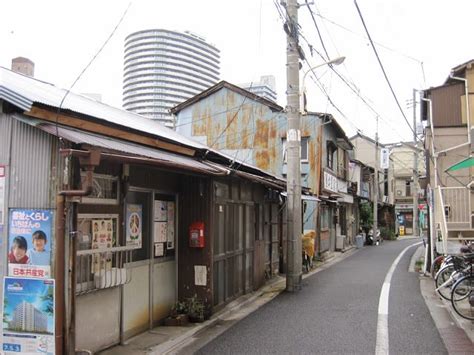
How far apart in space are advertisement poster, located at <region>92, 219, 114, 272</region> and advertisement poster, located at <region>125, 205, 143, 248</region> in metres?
0.54

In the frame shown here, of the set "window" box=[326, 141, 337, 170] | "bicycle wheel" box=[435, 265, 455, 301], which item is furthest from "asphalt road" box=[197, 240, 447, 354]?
"window" box=[326, 141, 337, 170]

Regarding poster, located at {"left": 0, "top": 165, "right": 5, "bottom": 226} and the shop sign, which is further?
the shop sign

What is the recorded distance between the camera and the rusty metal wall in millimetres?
5797

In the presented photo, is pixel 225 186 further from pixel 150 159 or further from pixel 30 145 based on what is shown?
pixel 30 145

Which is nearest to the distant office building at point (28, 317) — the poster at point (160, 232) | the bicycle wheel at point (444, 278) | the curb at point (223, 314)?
the curb at point (223, 314)

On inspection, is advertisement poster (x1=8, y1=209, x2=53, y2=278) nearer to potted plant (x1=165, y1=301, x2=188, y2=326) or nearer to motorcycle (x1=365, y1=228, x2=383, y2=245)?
potted plant (x1=165, y1=301, x2=188, y2=326)

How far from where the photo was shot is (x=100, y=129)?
6676mm

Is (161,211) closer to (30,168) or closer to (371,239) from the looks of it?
(30,168)

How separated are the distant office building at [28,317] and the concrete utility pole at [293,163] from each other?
830 centimetres

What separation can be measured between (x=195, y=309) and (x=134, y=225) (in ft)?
7.24

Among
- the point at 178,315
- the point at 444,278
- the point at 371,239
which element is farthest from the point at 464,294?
the point at 371,239

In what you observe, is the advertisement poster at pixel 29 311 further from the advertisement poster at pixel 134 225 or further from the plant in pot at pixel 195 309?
the plant in pot at pixel 195 309

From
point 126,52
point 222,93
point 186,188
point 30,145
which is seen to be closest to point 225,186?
point 186,188

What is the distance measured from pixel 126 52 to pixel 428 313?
796cm
